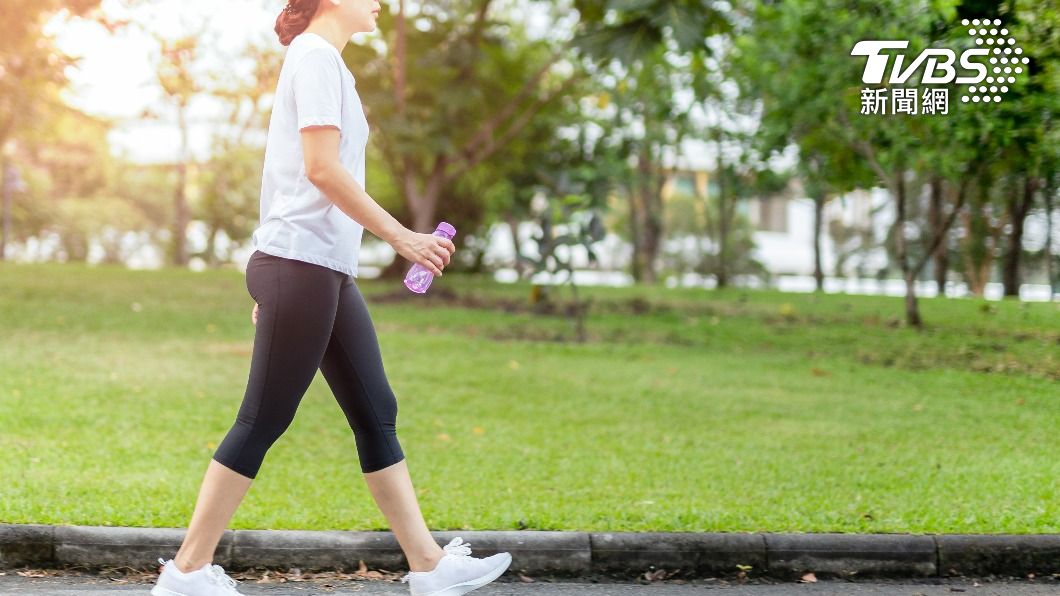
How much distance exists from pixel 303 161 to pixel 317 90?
0.71 ft

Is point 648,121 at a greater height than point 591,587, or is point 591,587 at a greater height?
point 648,121

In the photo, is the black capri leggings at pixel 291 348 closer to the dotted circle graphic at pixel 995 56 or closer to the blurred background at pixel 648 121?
the blurred background at pixel 648 121

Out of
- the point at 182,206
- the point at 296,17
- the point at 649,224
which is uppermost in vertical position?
the point at 182,206

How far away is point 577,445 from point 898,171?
8787mm

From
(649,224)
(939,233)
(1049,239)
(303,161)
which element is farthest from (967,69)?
(649,224)

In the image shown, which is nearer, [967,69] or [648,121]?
[967,69]

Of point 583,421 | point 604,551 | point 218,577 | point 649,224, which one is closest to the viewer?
point 218,577

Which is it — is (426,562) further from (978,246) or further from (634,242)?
(634,242)

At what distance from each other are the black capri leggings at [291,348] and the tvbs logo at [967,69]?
834 cm

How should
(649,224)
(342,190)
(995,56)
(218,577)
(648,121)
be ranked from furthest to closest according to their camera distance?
(649,224), (648,121), (995,56), (218,577), (342,190)

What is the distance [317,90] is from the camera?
3400 millimetres

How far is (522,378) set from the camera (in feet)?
33.7

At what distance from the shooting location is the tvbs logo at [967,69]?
10523 mm

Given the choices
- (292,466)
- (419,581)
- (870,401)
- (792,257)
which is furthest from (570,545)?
(792,257)
